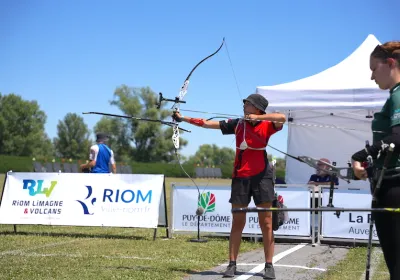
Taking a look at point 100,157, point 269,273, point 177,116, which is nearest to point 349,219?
point 269,273

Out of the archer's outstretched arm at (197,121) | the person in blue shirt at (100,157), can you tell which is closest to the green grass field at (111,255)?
the person in blue shirt at (100,157)

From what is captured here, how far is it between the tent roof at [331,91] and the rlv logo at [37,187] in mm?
4613

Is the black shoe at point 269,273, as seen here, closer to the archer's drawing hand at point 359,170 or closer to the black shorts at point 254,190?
the black shorts at point 254,190

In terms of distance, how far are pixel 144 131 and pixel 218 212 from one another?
80.0 meters

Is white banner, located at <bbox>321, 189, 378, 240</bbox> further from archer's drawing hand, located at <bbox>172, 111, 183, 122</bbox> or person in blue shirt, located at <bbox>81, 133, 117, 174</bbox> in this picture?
person in blue shirt, located at <bbox>81, 133, 117, 174</bbox>

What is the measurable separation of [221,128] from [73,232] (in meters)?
5.07

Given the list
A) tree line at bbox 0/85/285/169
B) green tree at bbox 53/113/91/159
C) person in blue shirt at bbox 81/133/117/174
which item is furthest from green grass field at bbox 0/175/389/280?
green tree at bbox 53/113/91/159

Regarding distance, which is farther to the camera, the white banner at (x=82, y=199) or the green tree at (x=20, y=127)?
the green tree at (x=20, y=127)

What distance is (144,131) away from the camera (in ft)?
295

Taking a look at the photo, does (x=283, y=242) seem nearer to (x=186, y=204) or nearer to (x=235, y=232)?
(x=186, y=204)

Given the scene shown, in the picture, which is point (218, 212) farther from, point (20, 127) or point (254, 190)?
point (20, 127)

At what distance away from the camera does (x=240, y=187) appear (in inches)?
260

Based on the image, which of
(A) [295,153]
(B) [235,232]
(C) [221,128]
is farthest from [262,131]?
(A) [295,153]

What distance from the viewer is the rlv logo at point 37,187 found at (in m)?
10.8
